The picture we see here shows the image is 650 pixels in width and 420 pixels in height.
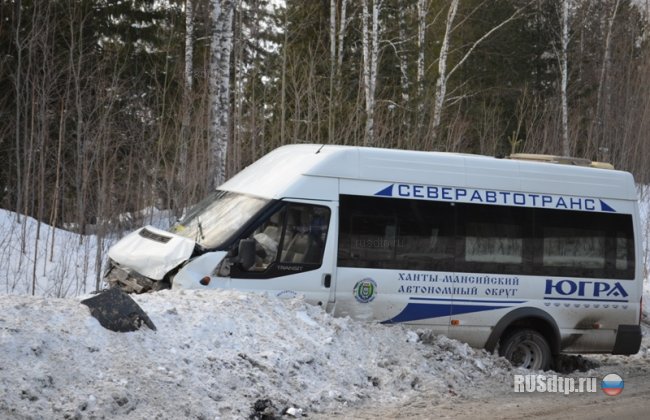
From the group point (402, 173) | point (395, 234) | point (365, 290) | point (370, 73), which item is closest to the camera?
point (365, 290)

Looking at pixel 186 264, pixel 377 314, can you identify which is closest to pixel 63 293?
pixel 186 264

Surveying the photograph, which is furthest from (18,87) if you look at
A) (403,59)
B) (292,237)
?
(403,59)

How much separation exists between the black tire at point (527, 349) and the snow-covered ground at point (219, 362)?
380mm

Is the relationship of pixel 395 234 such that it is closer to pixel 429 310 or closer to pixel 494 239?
pixel 429 310

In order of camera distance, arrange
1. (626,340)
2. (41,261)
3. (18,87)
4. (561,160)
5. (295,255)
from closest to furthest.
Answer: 1. (295,255)
2. (626,340)
3. (561,160)
4. (41,261)
5. (18,87)

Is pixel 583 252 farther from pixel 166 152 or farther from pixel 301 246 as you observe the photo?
pixel 166 152

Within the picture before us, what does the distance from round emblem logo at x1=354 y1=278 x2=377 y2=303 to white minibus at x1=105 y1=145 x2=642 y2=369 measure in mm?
23

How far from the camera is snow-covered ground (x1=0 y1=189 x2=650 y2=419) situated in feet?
22.7

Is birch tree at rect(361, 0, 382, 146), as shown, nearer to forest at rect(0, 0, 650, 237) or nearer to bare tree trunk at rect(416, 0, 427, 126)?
forest at rect(0, 0, 650, 237)

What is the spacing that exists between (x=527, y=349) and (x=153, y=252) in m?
4.80

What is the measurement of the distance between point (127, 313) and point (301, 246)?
238cm

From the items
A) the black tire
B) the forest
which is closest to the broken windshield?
the black tire

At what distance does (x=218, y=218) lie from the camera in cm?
991

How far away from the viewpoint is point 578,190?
36.7 ft
